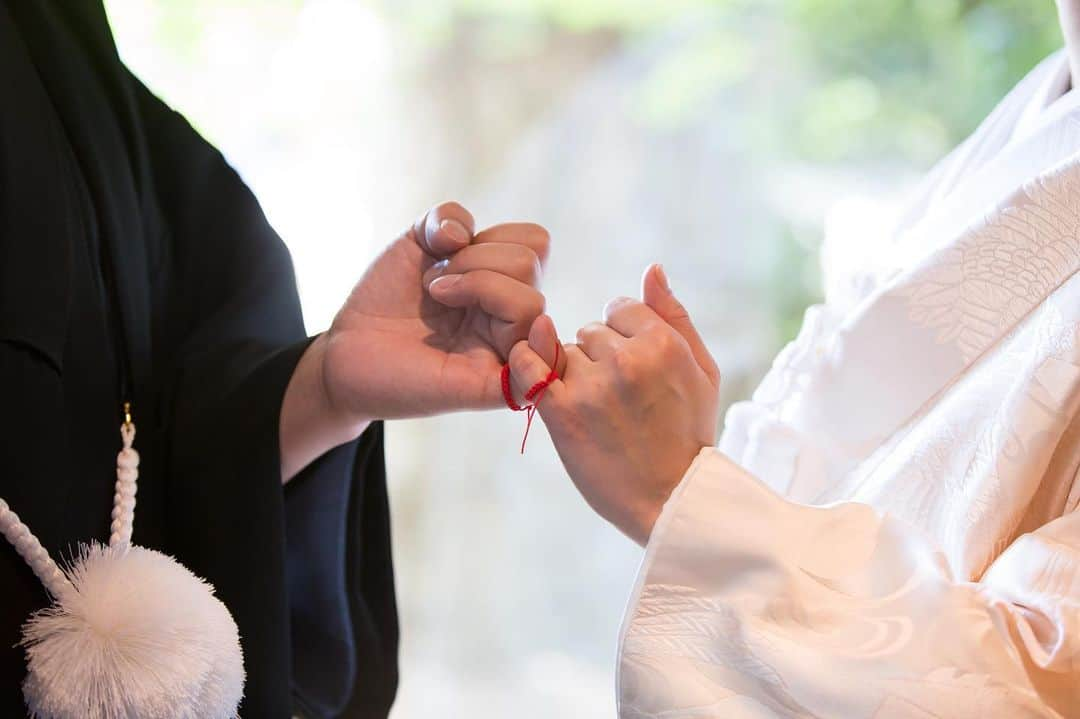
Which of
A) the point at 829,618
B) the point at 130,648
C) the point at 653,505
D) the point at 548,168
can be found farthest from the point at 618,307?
the point at 548,168

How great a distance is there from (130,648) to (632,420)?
0.33 metres

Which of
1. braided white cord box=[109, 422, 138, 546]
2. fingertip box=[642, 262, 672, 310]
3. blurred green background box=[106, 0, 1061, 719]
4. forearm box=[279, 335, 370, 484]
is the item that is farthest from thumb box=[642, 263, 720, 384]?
blurred green background box=[106, 0, 1061, 719]

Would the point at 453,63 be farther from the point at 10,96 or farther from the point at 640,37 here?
the point at 10,96

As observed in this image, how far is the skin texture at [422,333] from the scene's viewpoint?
2.39 feet

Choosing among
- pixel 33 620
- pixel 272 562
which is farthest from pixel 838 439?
pixel 33 620

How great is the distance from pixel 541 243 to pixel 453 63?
1606 millimetres

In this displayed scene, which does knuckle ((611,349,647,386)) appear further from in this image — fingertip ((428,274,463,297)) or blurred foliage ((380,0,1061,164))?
blurred foliage ((380,0,1061,164))

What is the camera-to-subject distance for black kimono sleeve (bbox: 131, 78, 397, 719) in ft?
2.56

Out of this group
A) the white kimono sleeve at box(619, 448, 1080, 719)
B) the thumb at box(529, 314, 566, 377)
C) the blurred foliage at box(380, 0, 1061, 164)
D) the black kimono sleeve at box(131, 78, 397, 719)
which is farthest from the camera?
Result: the blurred foliage at box(380, 0, 1061, 164)

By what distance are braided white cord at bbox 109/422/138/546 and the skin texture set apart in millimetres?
113

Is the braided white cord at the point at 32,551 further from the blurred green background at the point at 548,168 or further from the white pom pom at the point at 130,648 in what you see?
the blurred green background at the point at 548,168

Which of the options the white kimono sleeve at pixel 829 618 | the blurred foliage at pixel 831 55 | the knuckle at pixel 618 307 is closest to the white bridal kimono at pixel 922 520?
the white kimono sleeve at pixel 829 618

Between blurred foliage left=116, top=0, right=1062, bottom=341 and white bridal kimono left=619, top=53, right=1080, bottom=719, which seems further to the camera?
blurred foliage left=116, top=0, right=1062, bottom=341

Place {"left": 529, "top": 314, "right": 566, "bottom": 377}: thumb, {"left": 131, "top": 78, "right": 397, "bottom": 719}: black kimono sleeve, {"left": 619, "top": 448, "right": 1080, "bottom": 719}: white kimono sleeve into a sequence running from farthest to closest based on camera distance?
{"left": 131, "top": 78, "right": 397, "bottom": 719}: black kimono sleeve
{"left": 529, "top": 314, "right": 566, "bottom": 377}: thumb
{"left": 619, "top": 448, "right": 1080, "bottom": 719}: white kimono sleeve
